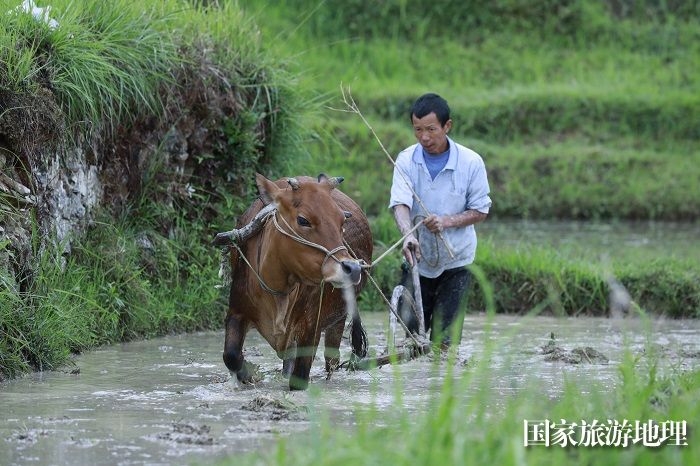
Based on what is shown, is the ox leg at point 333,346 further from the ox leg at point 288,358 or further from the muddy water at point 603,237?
the muddy water at point 603,237

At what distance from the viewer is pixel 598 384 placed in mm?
7531

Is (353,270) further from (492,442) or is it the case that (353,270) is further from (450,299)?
(450,299)

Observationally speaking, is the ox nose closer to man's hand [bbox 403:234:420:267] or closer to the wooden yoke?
the wooden yoke

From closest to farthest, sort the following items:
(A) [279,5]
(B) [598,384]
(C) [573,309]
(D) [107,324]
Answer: (B) [598,384], (D) [107,324], (C) [573,309], (A) [279,5]

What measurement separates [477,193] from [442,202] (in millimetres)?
254

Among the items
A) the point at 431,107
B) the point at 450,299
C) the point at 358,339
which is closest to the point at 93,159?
the point at 358,339

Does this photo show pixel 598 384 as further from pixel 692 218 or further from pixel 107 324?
pixel 692 218

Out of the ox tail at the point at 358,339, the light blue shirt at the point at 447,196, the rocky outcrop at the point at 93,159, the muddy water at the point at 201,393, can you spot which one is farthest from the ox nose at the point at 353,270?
the rocky outcrop at the point at 93,159

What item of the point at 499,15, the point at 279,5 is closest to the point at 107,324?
the point at 279,5

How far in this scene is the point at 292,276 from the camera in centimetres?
702

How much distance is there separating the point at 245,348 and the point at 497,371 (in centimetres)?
209

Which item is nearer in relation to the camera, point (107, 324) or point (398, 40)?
point (107, 324)

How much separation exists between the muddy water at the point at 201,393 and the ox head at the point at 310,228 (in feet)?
2.19

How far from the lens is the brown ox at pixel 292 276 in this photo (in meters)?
6.69
